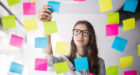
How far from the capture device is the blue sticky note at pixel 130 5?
1.59m

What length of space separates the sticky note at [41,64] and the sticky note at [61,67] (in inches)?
3.7

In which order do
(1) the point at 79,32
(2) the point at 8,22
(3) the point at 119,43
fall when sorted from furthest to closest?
1. (3) the point at 119,43
2. (1) the point at 79,32
3. (2) the point at 8,22

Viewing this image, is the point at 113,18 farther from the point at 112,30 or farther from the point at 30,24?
the point at 30,24

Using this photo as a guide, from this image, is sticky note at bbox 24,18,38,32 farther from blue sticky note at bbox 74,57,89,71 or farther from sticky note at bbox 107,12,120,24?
sticky note at bbox 107,12,120,24

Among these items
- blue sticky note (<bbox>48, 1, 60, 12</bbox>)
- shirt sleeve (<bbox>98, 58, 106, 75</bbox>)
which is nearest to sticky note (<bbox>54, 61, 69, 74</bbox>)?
shirt sleeve (<bbox>98, 58, 106, 75</bbox>)

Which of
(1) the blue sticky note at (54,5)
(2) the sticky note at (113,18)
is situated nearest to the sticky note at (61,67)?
(1) the blue sticky note at (54,5)

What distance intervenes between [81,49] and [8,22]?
27.8 inches

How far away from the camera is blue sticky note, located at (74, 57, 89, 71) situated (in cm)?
146

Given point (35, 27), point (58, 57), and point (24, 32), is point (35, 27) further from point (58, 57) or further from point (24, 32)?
point (58, 57)

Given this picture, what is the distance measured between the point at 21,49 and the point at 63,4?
1.84 feet

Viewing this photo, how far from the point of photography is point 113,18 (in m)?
1.56

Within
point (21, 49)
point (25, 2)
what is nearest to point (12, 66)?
point (21, 49)

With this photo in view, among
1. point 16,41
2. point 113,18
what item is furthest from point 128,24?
point 16,41

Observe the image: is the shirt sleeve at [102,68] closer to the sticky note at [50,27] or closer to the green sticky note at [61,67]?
the green sticky note at [61,67]
